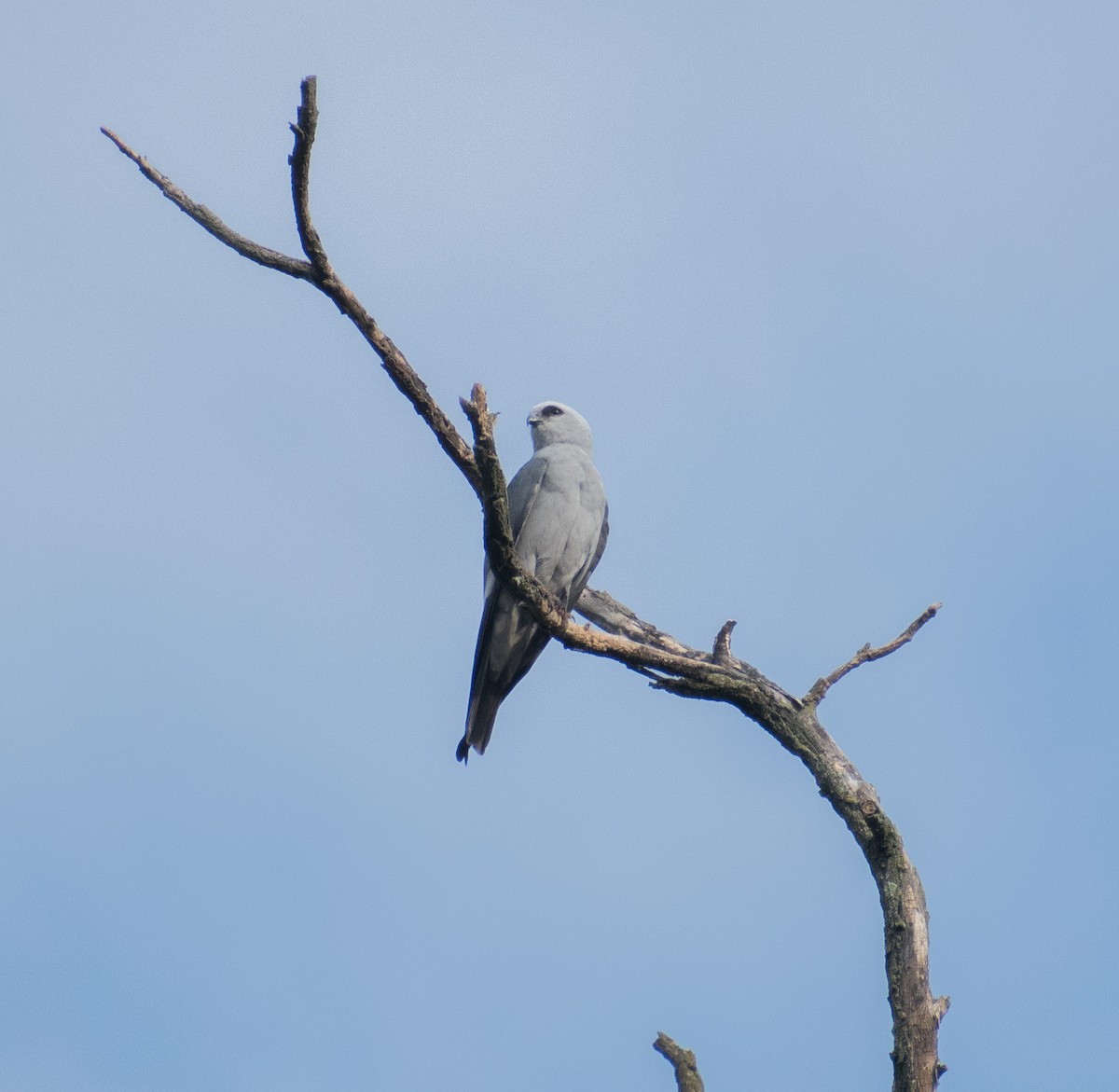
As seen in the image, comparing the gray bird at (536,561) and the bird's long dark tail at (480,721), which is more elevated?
the gray bird at (536,561)

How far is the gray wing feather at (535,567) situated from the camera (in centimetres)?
783

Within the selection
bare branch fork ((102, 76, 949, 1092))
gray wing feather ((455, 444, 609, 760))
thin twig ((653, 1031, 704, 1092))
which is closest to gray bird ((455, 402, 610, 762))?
gray wing feather ((455, 444, 609, 760))

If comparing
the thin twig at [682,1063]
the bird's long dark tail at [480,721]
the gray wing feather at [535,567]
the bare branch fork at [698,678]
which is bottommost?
the thin twig at [682,1063]

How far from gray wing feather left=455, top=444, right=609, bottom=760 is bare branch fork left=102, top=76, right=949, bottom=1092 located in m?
2.55

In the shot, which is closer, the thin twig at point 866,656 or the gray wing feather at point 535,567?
the thin twig at point 866,656

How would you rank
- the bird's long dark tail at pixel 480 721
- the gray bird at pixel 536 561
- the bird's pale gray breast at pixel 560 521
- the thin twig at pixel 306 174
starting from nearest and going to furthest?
the thin twig at pixel 306 174 < the bird's long dark tail at pixel 480 721 < the gray bird at pixel 536 561 < the bird's pale gray breast at pixel 560 521

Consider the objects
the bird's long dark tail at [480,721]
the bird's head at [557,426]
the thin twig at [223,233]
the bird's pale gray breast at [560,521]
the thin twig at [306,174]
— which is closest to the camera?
the thin twig at [306,174]

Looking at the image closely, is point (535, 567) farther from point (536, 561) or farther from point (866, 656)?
point (866, 656)

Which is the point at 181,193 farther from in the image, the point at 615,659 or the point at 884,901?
the point at 884,901

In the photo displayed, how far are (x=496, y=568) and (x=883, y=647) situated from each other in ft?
6.08

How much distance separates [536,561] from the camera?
317 inches

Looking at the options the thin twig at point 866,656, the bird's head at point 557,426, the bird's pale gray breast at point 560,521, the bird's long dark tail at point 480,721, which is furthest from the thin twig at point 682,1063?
the bird's head at point 557,426

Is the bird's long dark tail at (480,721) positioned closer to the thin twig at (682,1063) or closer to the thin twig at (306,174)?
the thin twig at (682,1063)

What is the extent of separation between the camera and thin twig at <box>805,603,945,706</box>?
5.32m
